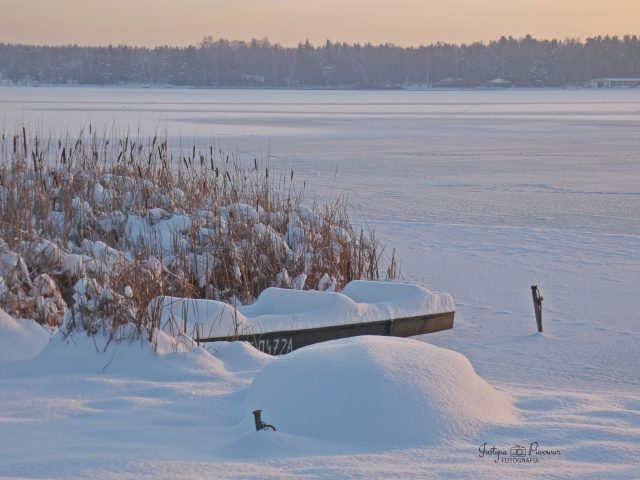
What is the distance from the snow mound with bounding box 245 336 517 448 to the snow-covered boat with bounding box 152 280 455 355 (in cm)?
119

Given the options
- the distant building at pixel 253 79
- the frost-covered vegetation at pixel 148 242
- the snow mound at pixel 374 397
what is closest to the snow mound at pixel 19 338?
the frost-covered vegetation at pixel 148 242

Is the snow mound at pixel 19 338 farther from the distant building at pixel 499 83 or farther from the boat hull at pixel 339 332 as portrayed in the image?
the distant building at pixel 499 83

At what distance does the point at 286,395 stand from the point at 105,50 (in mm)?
125312

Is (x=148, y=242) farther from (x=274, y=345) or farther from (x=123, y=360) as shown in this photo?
(x=123, y=360)

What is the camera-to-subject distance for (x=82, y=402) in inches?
136

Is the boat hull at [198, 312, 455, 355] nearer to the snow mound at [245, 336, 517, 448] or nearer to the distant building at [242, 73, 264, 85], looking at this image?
the snow mound at [245, 336, 517, 448]

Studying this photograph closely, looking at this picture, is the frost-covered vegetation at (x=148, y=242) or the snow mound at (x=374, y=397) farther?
the frost-covered vegetation at (x=148, y=242)

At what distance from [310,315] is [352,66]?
12464 cm

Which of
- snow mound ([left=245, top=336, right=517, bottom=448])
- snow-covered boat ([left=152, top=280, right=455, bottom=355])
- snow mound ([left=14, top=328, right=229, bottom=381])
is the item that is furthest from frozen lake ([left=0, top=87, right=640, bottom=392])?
snow mound ([left=14, top=328, right=229, bottom=381])

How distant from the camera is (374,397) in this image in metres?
3.16

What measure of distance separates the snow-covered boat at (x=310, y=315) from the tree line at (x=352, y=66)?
114686 mm

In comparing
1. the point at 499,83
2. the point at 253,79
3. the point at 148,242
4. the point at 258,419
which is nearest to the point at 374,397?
the point at 258,419

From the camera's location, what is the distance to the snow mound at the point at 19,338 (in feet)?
13.1

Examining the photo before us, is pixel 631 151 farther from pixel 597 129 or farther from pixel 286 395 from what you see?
pixel 286 395
